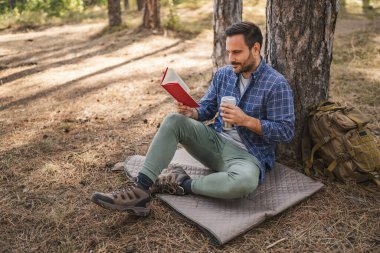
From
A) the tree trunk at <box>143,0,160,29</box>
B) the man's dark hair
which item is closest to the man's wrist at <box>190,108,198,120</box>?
the man's dark hair

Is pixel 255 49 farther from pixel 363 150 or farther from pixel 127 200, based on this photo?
pixel 127 200

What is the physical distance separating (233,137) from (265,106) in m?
0.45

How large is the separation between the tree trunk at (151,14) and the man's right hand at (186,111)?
31.8 feet

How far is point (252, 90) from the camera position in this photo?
323 cm

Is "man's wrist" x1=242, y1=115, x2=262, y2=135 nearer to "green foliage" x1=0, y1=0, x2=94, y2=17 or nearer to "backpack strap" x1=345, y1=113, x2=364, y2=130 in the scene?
"backpack strap" x1=345, y1=113, x2=364, y2=130

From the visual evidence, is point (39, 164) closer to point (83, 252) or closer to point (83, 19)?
point (83, 252)

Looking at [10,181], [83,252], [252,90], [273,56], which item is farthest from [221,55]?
[83,252]

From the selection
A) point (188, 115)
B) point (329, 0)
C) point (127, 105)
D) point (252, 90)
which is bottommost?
point (127, 105)

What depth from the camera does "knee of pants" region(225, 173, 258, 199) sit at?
9.58ft

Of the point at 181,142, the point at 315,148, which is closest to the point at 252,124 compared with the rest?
the point at 181,142

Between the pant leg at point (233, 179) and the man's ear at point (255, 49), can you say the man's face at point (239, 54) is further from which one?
the pant leg at point (233, 179)

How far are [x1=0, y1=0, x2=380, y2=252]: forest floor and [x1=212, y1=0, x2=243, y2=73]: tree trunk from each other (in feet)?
2.34

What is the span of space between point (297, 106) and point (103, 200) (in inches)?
83.9

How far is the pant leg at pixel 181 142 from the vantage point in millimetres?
3016
